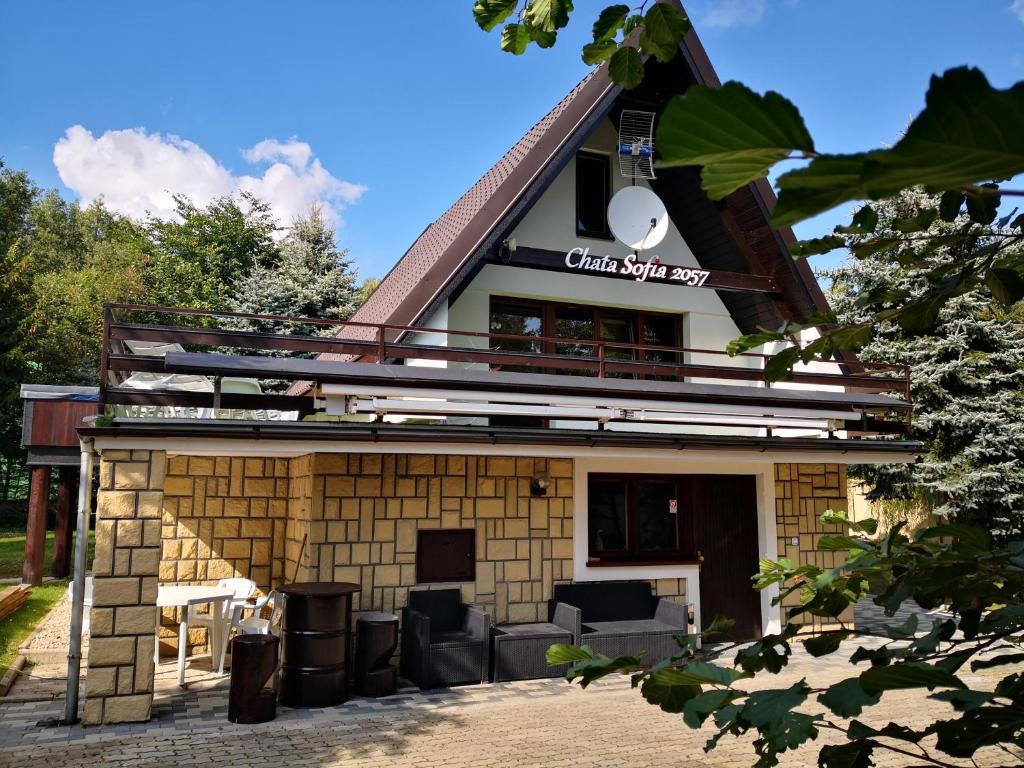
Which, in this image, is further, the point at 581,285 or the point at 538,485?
the point at 581,285

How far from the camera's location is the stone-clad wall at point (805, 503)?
1216 centimetres

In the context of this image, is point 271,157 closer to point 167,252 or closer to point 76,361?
point 167,252

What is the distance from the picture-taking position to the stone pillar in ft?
25.0

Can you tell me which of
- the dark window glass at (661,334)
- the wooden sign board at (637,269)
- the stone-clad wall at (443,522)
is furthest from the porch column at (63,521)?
the dark window glass at (661,334)

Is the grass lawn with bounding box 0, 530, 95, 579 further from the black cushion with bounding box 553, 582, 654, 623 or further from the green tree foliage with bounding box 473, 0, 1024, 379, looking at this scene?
the green tree foliage with bounding box 473, 0, 1024, 379

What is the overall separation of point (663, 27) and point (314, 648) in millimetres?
7730

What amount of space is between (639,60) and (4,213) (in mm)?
32333

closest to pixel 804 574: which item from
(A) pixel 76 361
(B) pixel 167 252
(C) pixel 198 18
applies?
(C) pixel 198 18

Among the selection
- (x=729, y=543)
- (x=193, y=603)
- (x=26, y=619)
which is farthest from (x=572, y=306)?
(x=26, y=619)

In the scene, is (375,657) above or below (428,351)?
below

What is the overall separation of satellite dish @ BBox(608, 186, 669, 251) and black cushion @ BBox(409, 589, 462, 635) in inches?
212

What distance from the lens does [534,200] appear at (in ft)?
36.3

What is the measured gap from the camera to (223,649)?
32.1 ft

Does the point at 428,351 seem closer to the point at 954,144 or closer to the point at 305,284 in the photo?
the point at 954,144
